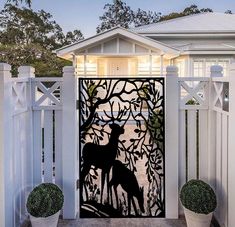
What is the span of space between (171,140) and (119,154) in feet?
2.18

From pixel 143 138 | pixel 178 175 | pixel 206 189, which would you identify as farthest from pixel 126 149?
pixel 206 189

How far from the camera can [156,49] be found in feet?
41.6

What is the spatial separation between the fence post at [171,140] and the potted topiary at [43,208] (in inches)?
54.1

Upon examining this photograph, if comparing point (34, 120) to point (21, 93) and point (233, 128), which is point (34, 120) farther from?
point (233, 128)

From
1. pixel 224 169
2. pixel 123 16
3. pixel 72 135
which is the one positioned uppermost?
pixel 123 16

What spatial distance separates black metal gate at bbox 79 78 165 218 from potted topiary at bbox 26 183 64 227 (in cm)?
64

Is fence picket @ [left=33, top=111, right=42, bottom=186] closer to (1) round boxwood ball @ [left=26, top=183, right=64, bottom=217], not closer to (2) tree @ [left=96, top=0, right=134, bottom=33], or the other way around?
(1) round boxwood ball @ [left=26, top=183, right=64, bottom=217]

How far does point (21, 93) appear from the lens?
3621mm

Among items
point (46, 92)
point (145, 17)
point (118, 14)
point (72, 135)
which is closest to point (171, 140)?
point (72, 135)

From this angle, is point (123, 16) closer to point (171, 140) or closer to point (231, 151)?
point (171, 140)

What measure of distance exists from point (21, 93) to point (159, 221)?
2.23 m

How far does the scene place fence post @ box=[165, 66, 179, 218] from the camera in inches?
152

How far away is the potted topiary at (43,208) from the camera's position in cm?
338

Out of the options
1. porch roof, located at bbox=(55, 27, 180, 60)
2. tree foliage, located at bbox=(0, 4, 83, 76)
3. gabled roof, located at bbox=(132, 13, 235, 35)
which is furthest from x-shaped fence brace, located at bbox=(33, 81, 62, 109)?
tree foliage, located at bbox=(0, 4, 83, 76)
